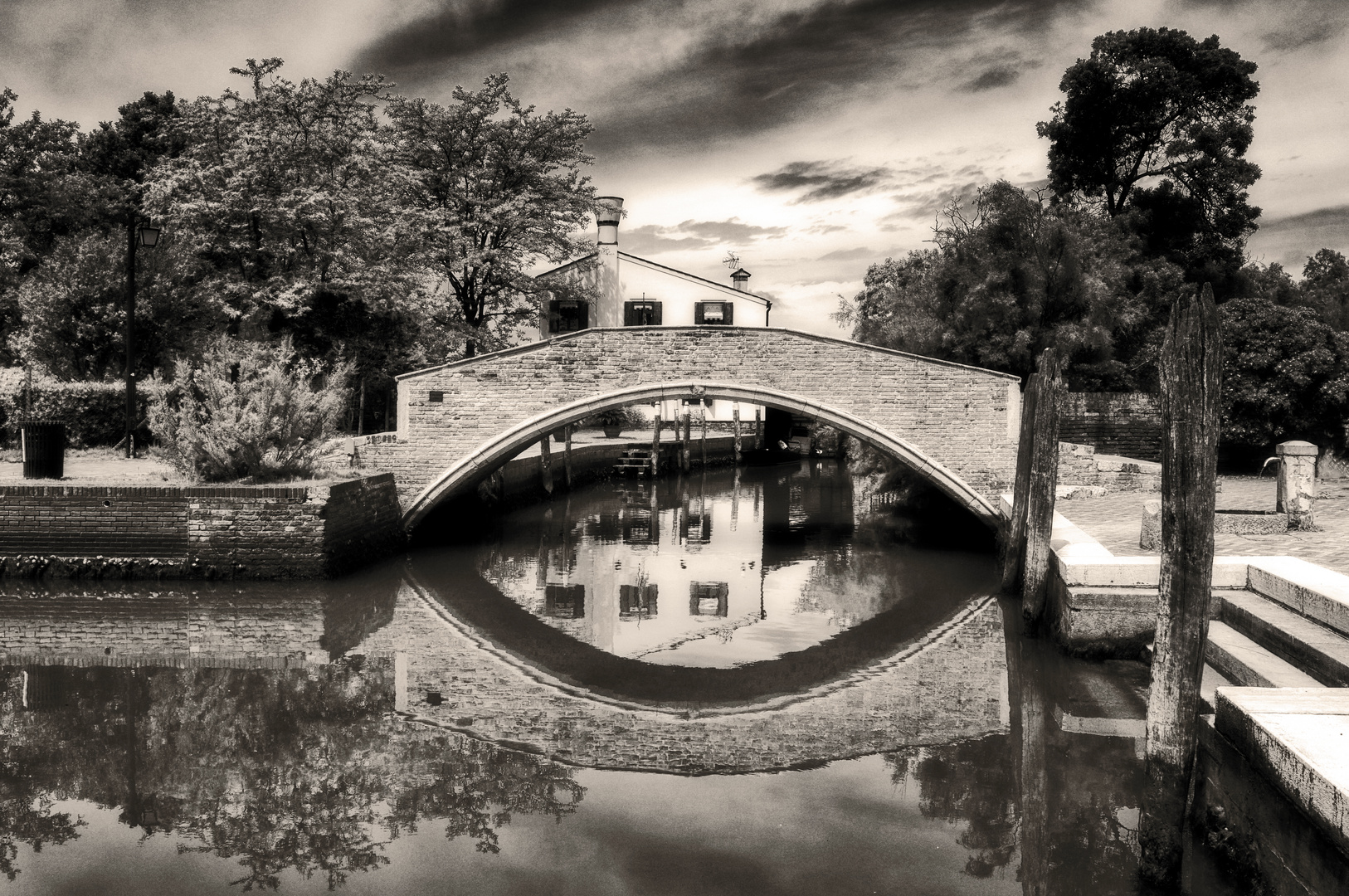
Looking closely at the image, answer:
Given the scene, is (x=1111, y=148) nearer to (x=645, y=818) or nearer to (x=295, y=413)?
(x=295, y=413)

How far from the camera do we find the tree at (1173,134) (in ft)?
78.5

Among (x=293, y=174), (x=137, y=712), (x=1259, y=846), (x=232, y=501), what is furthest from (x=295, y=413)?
(x=1259, y=846)

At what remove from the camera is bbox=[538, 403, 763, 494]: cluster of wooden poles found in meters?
20.8

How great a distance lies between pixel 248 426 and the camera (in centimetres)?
1133

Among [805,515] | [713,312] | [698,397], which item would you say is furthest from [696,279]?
[698,397]

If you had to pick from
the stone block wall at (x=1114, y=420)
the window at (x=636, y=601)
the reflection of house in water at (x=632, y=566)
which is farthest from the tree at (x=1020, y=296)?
the window at (x=636, y=601)

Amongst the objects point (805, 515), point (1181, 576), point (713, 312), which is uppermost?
point (713, 312)

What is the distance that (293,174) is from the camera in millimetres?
16672

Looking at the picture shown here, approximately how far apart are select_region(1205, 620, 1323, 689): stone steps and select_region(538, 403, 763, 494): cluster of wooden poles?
498 inches

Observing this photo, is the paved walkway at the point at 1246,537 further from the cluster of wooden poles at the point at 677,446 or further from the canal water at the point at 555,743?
the cluster of wooden poles at the point at 677,446

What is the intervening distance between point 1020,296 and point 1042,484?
32.9 feet

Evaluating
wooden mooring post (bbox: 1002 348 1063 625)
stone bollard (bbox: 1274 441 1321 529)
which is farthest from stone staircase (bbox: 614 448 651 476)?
stone bollard (bbox: 1274 441 1321 529)

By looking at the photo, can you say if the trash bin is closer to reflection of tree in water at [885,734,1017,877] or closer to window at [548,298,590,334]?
reflection of tree in water at [885,734,1017,877]

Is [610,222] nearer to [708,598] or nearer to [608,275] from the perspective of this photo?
[608,275]
